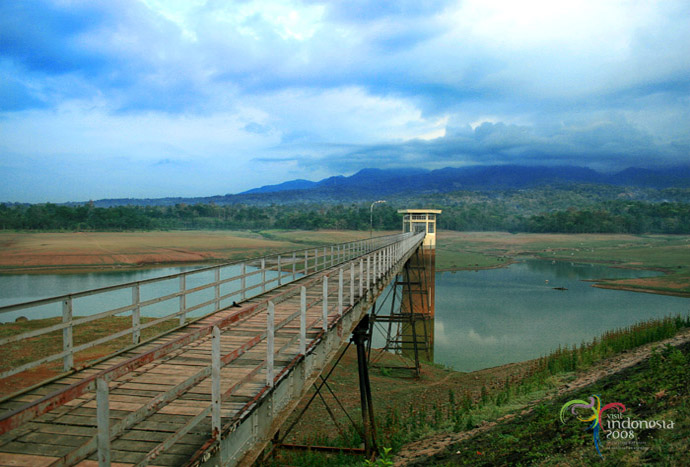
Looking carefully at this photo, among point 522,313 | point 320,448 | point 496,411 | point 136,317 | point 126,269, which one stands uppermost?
point 136,317

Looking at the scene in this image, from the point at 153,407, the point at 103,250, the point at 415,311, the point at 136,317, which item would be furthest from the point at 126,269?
the point at 153,407

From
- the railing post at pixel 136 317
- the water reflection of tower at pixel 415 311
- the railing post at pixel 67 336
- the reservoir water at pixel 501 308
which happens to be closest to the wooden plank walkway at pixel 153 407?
the railing post at pixel 67 336

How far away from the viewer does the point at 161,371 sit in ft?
18.7

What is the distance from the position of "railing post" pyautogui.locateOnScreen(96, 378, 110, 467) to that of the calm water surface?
20271 millimetres

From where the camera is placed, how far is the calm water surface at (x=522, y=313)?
933 inches

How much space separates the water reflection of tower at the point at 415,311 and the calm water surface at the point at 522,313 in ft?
3.07

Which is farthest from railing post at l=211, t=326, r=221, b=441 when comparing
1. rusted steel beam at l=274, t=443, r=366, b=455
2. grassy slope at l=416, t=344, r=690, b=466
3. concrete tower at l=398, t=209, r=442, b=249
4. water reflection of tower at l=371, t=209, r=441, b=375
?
concrete tower at l=398, t=209, r=442, b=249

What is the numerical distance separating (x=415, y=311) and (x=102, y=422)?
29547mm

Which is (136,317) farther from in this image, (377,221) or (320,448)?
(377,221)

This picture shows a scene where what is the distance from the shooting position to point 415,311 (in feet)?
102

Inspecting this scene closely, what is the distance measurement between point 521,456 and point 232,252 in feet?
177

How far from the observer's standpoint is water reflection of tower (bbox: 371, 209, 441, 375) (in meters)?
21.7

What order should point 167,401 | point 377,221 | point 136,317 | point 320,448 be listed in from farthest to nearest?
1. point 377,221
2. point 320,448
3. point 136,317
4. point 167,401

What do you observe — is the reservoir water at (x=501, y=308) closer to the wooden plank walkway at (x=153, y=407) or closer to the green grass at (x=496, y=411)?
the green grass at (x=496, y=411)
